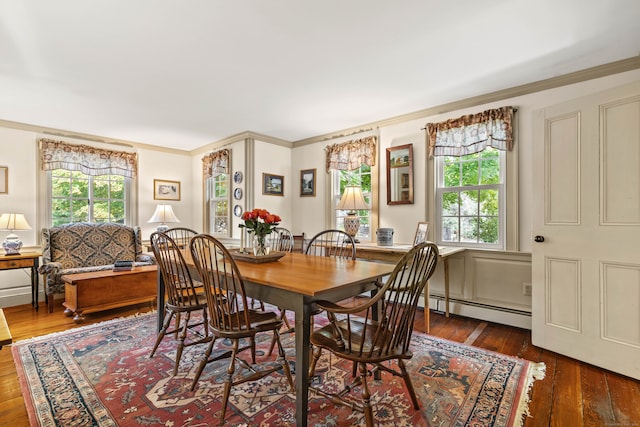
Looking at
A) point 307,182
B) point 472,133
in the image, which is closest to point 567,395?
point 472,133

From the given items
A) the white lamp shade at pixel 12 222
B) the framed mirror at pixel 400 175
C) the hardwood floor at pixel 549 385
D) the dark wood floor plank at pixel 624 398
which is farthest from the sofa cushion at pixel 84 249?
the dark wood floor plank at pixel 624 398

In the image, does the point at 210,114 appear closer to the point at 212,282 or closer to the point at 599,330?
the point at 212,282

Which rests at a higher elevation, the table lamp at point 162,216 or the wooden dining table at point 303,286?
the table lamp at point 162,216

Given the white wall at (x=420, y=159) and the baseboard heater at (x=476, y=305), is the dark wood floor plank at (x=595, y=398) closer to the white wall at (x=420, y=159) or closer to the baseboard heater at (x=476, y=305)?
the baseboard heater at (x=476, y=305)

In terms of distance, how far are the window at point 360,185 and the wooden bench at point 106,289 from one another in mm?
2512

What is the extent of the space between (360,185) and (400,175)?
2.14ft

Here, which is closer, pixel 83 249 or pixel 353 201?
pixel 353 201

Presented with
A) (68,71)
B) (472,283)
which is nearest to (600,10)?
(472,283)

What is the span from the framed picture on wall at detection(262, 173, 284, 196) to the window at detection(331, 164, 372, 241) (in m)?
0.92

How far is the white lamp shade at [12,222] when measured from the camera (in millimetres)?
3736

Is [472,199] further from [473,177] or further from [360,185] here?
[360,185]

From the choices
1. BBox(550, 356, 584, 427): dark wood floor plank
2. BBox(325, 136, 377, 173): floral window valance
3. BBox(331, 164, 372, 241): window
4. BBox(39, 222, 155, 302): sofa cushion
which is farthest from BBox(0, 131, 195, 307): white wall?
BBox(550, 356, 584, 427): dark wood floor plank

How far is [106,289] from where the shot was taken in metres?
3.48

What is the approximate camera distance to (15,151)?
4.13 meters
